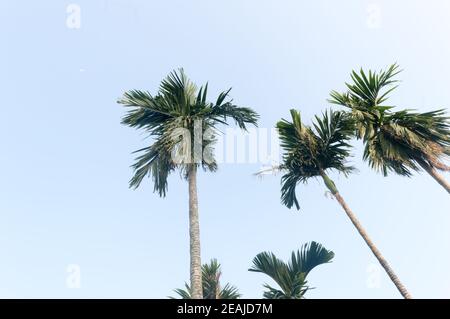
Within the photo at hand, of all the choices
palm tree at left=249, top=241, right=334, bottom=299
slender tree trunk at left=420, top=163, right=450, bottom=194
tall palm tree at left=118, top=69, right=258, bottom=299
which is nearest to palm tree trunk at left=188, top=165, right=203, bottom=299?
tall palm tree at left=118, top=69, right=258, bottom=299

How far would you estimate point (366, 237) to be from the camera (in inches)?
432

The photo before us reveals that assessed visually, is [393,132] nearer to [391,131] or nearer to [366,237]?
[391,131]

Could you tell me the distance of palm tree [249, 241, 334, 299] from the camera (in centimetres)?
1150

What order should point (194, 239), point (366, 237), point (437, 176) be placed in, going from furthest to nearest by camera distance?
point (366, 237) → point (437, 176) → point (194, 239)

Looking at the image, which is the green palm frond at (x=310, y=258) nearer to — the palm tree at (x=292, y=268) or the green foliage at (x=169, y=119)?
the palm tree at (x=292, y=268)

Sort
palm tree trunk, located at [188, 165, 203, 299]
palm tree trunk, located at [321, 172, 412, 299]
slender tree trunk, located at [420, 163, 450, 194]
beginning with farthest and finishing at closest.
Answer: slender tree trunk, located at [420, 163, 450, 194] → palm tree trunk, located at [321, 172, 412, 299] → palm tree trunk, located at [188, 165, 203, 299]

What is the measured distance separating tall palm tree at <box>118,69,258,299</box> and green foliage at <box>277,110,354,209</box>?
2138mm

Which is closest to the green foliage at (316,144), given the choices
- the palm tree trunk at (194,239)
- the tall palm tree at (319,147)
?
the tall palm tree at (319,147)

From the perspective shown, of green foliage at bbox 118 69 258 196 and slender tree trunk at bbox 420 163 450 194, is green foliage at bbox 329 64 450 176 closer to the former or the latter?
slender tree trunk at bbox 420 163 450 194

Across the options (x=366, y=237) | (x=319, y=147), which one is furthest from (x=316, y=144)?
(x=366, y=237)

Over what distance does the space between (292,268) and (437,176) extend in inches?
211
